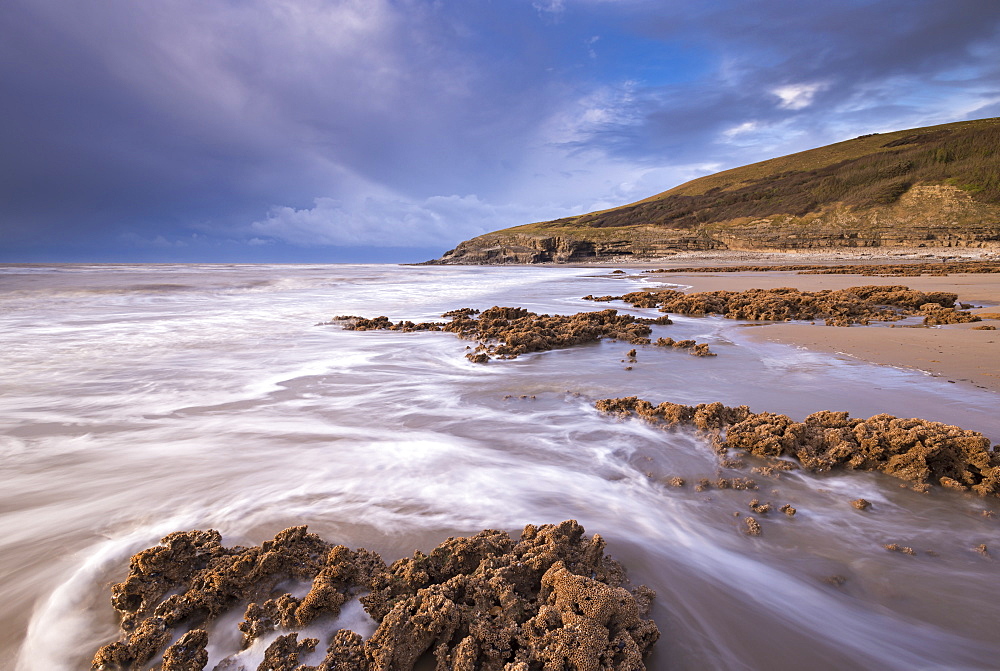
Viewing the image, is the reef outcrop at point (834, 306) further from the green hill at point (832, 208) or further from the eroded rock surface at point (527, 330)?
the green hill at point (832, 208)

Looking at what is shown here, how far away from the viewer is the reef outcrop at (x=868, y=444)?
266cm

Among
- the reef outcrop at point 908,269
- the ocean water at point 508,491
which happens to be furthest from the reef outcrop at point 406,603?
the reef outcrop at point 908,269

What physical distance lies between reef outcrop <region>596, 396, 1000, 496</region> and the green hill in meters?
53.4

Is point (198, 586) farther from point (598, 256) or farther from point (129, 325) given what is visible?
point (598, 256)

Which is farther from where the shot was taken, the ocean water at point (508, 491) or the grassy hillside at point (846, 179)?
the grassy hillside at point (846, 179)

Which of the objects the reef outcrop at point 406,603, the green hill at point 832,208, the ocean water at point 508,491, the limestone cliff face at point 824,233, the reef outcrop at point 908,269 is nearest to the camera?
the reef outcrop at point 406,603

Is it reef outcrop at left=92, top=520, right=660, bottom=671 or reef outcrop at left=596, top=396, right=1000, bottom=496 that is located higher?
reef outcrop at left=92, top=520, right=660, bottom=671

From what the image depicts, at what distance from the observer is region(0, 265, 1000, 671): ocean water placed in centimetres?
179

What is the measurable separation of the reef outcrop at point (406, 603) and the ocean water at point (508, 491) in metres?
0.12

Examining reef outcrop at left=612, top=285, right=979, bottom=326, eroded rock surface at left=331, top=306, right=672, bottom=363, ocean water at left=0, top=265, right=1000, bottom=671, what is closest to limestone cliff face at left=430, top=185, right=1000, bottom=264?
reef outcrop at left=612, top=285, right=979, bottom=326

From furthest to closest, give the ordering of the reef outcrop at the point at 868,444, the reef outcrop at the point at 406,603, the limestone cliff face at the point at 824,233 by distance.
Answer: the limestone cliff face at the point at 824,233
the reef outcrop at the point at 868,444
the reef outcrop at the point at 406,603

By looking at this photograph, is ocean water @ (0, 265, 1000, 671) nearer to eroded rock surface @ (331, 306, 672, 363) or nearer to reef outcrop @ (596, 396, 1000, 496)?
reef outcrop @ (596, 396, 1000, 496)

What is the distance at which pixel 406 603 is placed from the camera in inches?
63.4

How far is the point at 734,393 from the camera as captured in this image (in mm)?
4477
